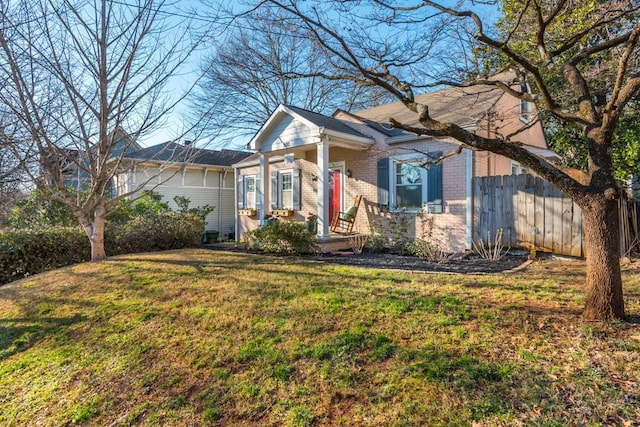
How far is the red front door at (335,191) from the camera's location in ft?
38.0

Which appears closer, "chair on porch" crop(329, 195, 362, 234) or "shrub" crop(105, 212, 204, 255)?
"shrub" crop(105, 212, 204, 255)

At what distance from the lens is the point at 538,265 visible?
673cm

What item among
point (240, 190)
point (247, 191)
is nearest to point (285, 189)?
point (247, 191)

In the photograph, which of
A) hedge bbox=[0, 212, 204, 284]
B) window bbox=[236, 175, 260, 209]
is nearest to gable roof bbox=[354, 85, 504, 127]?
window bbox=[236, 175, 260, 209]

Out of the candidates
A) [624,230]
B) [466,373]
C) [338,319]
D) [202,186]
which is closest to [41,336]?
[338,319]

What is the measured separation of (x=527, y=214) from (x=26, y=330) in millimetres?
8888

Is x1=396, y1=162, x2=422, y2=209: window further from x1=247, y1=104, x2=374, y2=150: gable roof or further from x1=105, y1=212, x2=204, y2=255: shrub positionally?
x1=105, y1=212, x2=204, y2=255: shrub

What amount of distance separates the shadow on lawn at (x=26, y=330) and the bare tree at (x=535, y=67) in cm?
462

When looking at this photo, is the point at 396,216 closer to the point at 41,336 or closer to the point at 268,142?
the point at 268,142

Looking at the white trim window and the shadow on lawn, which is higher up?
the white trim window

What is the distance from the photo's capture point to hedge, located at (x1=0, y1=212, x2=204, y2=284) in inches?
274

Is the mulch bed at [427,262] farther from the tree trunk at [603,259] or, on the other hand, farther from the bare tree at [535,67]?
the tree trunk at [603,259]

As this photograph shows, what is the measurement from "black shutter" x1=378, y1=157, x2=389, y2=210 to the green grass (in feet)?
15.9

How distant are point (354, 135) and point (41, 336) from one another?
8.12 m
